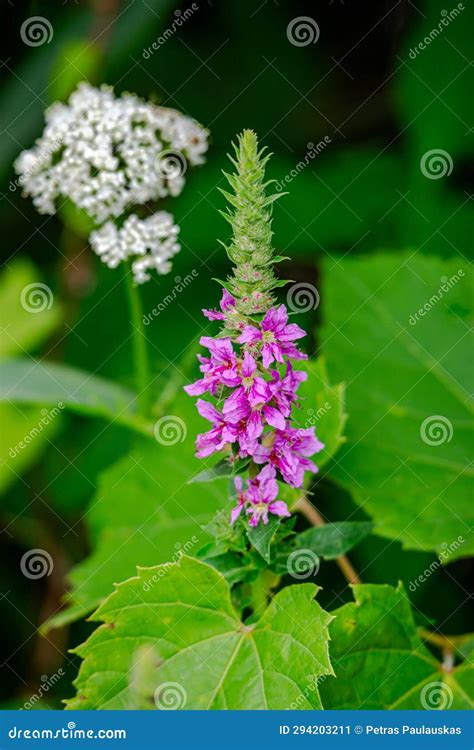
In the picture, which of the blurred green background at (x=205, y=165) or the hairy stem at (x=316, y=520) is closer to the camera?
the hairy stem at (x=316, y=520)

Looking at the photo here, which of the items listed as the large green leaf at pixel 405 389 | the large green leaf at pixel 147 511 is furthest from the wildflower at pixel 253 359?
the large green leaf at pixel 405 389

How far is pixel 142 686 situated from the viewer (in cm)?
203

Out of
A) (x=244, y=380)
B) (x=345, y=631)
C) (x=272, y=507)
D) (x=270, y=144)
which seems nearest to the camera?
(x=244, y=380)

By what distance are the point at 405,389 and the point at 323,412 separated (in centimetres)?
56

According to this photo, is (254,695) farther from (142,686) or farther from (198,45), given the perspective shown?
(198,45)

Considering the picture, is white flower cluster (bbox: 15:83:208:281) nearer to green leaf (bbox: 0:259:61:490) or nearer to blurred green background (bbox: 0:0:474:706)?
blurred green background (bbox: 0:0:474:706)

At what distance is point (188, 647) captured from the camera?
216 cm

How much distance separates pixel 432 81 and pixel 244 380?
2.27 m

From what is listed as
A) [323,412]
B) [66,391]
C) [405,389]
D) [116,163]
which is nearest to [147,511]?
[66,391]

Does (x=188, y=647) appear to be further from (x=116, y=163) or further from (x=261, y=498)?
(x=116, y=163)

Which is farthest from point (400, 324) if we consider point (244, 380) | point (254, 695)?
point (254, 695)

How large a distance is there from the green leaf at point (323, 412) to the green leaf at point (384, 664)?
1.38 feet

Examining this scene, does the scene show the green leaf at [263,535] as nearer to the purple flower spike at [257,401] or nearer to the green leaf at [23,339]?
the purple flower spike at [257,401]

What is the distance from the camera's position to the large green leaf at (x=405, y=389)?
2.61 meters
